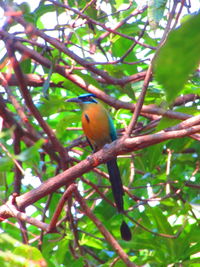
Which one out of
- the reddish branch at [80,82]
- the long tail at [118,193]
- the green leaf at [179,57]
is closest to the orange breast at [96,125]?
the long tail at [118,193]

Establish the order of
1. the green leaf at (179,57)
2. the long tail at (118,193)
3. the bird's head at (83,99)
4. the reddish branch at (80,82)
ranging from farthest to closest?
1. the bird's head at (83,99)
2. the long tail at (118,193)
3. the reddish branch at (80,82)
4. the green leaf at (179,57)

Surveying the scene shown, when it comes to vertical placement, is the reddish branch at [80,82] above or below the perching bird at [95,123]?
above

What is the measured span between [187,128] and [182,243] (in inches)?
60.0

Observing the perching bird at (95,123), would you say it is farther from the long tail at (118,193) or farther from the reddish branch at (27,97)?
the reddish branch at (27,97)

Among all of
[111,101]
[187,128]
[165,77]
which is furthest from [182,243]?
[165,77]

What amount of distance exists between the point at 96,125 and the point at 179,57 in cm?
437

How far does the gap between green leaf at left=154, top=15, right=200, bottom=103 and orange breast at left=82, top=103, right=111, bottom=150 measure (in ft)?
13.5

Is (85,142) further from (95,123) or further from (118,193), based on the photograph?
(118,193)

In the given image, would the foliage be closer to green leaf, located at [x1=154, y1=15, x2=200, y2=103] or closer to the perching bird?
the perching bird

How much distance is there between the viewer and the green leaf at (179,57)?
407mm

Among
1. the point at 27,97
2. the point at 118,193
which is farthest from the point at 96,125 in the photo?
the point at 27,97

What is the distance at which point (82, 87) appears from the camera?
3.71 meters

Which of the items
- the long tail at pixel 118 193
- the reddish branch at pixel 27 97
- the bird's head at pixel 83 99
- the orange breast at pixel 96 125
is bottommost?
the long tail at pixel 118 193

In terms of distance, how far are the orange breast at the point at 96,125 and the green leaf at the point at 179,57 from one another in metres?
4.11
